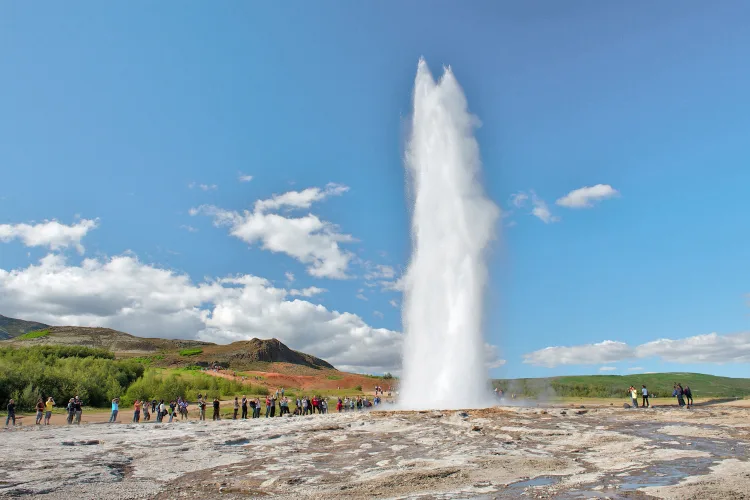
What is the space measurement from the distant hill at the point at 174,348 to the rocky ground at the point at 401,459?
7778cm

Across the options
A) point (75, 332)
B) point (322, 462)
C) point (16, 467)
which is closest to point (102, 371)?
point (16, 467)

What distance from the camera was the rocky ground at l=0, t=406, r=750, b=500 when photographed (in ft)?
31.9

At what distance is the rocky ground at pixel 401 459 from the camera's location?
9.73 metres

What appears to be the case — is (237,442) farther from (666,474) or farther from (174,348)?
(174,348)

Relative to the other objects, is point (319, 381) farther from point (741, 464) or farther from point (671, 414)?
point (741, 464)

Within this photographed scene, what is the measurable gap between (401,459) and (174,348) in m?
125

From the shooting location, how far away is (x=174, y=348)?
126 m

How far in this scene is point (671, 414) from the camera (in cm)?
2408

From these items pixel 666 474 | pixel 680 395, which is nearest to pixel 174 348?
pixel 680 395

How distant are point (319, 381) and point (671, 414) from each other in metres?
57.7

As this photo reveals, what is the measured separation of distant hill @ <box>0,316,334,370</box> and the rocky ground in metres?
77.8

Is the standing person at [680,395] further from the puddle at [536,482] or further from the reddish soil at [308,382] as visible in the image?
the reddish soil at [308,382]

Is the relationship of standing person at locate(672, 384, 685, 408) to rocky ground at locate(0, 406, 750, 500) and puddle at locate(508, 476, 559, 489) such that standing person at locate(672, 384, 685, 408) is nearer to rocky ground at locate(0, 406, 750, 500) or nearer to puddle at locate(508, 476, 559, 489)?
rocky ground at locate(0, 406, 750, 500)

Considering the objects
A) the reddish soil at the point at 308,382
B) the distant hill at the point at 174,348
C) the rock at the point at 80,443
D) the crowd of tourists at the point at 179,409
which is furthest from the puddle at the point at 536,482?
the distant hill at the point at 174,348
